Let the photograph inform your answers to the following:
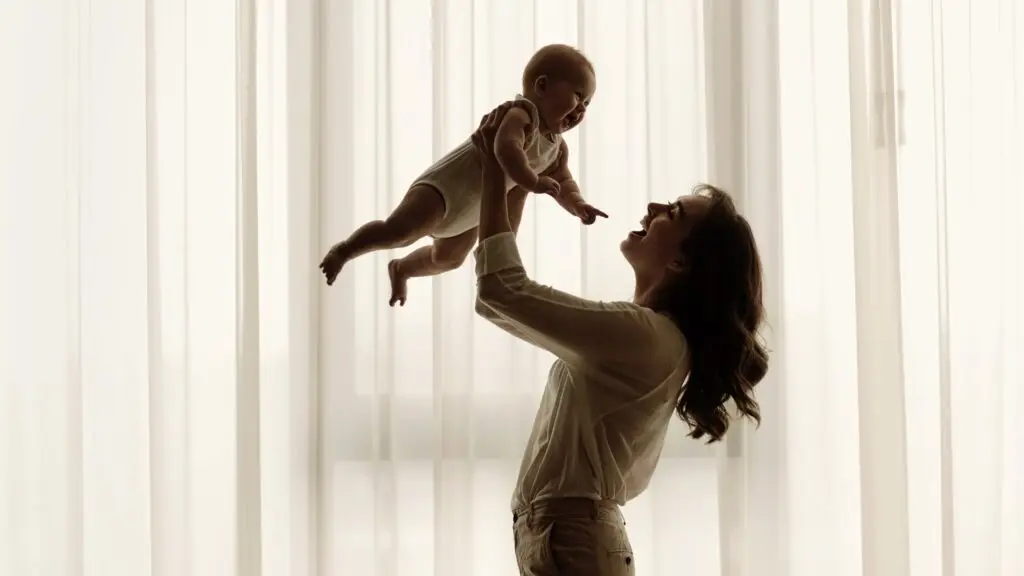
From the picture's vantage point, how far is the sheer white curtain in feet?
7.09

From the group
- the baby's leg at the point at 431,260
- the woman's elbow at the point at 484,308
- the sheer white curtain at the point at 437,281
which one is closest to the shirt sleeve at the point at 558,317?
the woman's elbow at the point at 484,308

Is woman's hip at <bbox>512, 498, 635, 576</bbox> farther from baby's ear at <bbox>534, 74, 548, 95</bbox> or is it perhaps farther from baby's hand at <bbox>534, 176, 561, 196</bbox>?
baby's ear at <bbox>534, 74, 548, 95</bbox>

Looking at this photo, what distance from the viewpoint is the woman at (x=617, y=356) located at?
1209 millimetres

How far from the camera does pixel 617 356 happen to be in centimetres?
125

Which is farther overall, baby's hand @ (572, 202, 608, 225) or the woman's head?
the woman's head

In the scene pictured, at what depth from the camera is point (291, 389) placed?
218 centimetres

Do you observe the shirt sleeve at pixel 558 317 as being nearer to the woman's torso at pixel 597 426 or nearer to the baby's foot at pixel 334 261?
the woman's torso at pixel 597 426

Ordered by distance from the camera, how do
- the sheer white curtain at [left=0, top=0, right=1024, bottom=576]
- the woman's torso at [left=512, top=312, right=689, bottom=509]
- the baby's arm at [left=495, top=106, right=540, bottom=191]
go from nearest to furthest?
the baby's arm at [left=495, top=106, right=540, bottom=191] < the woman's torso at [left=512, top=312, right=689, bottom=509] < the sheer white curtain at [left=0, top=0, right=1024, bottom=576]

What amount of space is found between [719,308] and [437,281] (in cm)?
93

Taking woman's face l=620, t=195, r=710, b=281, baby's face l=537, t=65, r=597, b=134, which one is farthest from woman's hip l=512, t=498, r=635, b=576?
baby's face l=537, t=65, r=597, b=134

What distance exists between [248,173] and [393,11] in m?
0.45

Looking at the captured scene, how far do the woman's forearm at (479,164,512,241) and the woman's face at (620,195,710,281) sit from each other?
0.22 meters

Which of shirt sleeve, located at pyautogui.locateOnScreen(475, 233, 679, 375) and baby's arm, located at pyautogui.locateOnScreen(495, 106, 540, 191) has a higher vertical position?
baby's arm, located at pyautogui.locateOnScreen(495, 106, 540, 191)

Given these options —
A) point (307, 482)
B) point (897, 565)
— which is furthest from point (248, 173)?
point (897, 565)
